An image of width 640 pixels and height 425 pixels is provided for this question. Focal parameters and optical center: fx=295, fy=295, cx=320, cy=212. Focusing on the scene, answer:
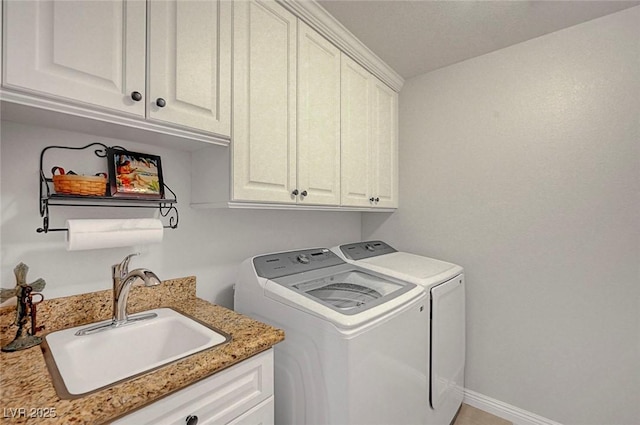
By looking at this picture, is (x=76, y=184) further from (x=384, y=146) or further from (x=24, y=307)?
(x=384, y=146)

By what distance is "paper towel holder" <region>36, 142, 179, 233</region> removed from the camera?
105cm

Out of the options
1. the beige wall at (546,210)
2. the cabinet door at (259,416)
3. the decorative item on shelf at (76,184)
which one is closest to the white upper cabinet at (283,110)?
the decorative item on shelf at (76,184)

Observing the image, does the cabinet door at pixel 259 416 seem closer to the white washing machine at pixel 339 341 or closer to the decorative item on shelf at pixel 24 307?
the white washing machine at pixel 339 341

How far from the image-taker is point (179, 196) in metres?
1.43

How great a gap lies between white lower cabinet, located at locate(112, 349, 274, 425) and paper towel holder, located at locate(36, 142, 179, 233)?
2.46 ft

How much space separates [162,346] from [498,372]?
206 centimetres

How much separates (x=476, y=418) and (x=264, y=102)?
2.34 m

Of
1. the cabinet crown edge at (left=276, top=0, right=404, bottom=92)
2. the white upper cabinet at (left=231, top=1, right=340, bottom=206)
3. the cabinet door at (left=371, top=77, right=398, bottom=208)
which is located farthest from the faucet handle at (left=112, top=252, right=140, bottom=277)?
→ the cabinet door at (left=371, top=77, right=398, bottom=208)

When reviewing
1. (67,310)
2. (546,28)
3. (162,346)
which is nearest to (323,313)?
(162,346)

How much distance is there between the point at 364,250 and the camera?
82.6 inches

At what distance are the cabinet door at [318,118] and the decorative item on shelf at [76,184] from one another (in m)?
0.82

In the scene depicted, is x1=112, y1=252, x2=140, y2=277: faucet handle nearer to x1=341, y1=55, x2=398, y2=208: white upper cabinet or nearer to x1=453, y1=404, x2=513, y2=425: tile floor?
x1=341, y1=55, x2=398, y2=208: white upper cabinet

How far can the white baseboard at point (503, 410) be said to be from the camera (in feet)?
6.02

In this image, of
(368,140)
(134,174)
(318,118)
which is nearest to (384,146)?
(368,140)
